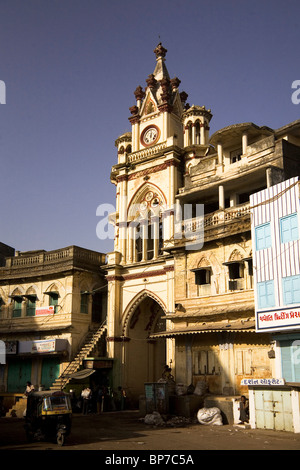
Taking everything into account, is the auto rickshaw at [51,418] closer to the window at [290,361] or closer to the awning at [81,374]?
the window at [290,361]

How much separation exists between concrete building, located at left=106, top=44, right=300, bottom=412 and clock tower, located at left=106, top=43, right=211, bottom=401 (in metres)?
0.07

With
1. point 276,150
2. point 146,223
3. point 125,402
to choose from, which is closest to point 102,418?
point 125,402

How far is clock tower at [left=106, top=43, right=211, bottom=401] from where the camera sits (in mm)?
29156

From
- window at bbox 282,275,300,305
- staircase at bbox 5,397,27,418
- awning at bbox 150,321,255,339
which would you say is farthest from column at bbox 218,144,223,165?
staircase at bbox 5,397,27,418

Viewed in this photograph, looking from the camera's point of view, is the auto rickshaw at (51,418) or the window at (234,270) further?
the window at (234,270)

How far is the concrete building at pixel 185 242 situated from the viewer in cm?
2186

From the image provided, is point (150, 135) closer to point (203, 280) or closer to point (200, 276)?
point (200, 276)

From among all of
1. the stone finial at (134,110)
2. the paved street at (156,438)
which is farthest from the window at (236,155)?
the paved street at (156,438)

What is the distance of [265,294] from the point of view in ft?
60.3

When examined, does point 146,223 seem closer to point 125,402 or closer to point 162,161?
point 162,161

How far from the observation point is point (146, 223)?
101 ft

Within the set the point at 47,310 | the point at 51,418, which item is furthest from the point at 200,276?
the point at 47,310

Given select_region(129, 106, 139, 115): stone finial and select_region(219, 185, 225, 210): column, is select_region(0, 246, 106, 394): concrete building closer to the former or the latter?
select_region(129, 106, 139, 115): stone finial

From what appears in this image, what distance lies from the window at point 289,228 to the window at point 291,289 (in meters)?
1.40
